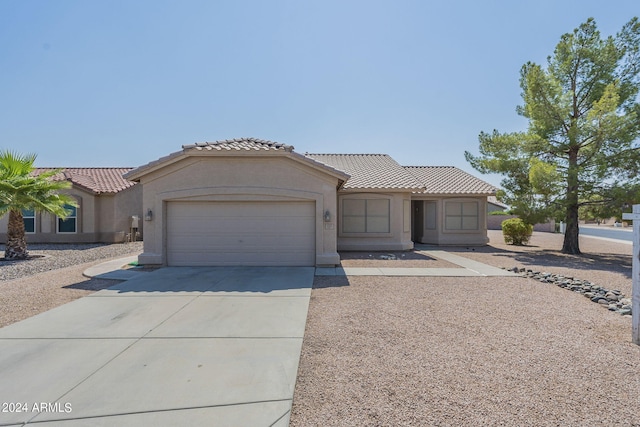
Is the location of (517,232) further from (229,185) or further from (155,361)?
(155,361)

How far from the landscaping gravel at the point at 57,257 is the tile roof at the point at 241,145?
22.5 feet

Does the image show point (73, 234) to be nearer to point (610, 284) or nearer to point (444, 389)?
point (444, 389)

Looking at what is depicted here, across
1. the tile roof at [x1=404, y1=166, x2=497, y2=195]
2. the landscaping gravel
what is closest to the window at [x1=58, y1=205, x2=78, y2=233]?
the landscaping gravel

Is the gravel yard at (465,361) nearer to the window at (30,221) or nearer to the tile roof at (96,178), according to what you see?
the tile roof at (96,178)

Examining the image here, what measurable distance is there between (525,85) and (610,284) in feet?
36.0

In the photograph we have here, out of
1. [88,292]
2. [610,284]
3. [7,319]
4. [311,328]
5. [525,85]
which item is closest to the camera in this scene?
[311,328]

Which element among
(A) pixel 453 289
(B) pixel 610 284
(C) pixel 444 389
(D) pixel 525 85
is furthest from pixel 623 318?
(D) pixel 525 85

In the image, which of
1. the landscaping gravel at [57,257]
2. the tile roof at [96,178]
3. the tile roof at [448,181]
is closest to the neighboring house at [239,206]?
the landscaping gravel at [57,257]

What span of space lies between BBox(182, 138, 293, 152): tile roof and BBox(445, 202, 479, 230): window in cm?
1127

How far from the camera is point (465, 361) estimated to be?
420 cm

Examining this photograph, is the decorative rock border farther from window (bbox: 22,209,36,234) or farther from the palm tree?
window (bbox: 22,209,36,234)

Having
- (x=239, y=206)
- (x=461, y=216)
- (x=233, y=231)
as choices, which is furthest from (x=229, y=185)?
(x=461, y=216)

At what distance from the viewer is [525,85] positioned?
622 inches

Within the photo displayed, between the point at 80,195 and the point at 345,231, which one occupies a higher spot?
the point at 80,195
